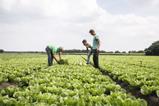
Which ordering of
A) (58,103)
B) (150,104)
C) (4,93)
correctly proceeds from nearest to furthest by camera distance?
(58,103) → (4,93) → (150,104)

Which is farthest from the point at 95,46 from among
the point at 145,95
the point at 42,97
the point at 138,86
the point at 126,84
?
the point at 42,97

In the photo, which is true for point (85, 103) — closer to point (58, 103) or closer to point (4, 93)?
point (58, 103)

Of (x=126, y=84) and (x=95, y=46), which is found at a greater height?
(x=95, y=46)

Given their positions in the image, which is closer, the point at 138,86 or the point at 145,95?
the point at 145,95

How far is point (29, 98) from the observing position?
733 cm

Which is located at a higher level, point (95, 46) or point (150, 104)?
point (95, 46)

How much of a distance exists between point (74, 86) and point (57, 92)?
3.25 feet

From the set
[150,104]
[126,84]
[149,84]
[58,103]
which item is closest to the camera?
[58,103]

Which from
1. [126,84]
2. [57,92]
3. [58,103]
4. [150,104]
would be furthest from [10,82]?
[58,103]

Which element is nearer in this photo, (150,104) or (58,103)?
(58,103)

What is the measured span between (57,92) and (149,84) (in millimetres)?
3652

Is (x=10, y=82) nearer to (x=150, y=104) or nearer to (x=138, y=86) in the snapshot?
(x=138, y=86)

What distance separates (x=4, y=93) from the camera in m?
8.62

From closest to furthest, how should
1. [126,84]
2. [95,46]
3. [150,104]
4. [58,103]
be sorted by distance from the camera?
[58,103]
[150,104]
[126,84]
[95,46]
